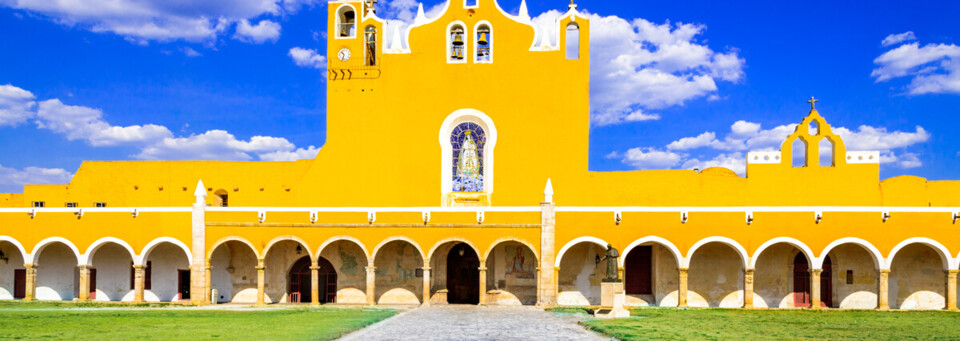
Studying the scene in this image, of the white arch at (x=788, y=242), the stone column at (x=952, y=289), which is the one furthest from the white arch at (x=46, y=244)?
the stone column at (x=952, y=289)

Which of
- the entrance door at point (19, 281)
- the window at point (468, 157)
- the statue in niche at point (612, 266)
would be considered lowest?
the entrance door at point (19, 281)

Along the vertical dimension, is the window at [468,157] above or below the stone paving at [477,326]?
above

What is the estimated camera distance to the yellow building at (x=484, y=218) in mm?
27203

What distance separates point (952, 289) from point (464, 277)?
54.0 feet

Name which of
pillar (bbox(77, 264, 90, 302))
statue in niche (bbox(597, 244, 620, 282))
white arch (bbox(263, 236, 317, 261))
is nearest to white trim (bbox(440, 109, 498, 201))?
white arch (bbox(263, 236, 317, 261))

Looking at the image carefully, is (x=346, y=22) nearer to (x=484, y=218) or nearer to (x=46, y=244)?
Result: (x=484, y=218)

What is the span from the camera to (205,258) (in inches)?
1110

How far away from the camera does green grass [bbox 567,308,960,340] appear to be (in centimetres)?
1802

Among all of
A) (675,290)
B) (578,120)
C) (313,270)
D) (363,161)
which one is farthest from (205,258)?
(675,290)

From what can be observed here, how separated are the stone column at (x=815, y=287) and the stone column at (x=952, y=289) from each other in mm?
4179

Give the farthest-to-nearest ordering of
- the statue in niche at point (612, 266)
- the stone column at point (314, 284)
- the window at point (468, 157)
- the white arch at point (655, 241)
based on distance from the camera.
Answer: the window at point (468, 157), the stone column at point (314, 284), the white arch at point (655, 241), the statue in niche at point (612, 266)

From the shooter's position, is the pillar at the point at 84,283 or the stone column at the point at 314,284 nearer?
the stone column at the point at 314,284

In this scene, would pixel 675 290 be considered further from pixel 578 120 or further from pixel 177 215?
pixel 177 215

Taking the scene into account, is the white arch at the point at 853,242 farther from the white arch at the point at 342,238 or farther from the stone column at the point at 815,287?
the white arch at the point at 342,238
